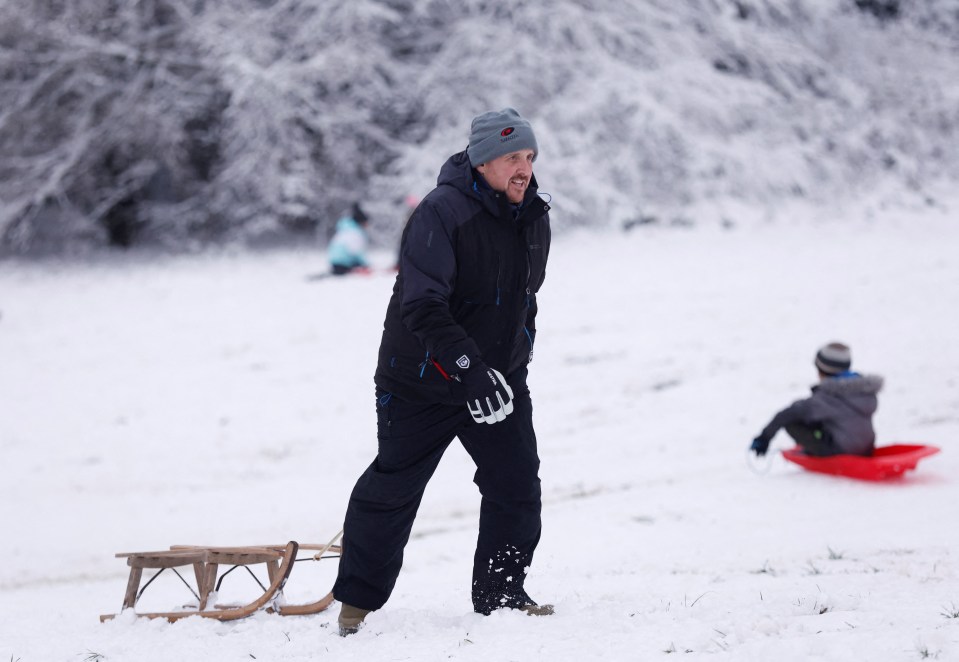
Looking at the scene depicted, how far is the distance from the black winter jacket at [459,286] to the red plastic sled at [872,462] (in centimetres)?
309

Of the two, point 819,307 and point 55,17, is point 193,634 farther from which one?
point 55,17

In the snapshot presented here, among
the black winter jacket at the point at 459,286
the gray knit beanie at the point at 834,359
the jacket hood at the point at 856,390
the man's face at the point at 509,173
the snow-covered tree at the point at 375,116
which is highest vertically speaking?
the snow-covered tree at the point at 375,116

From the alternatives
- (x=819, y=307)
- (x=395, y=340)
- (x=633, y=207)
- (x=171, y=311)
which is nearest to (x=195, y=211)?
(x=171, y=311)

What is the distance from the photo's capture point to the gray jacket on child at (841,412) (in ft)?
17.9

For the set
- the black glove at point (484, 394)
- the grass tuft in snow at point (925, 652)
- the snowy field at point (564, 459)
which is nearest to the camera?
the grass tuft in snow at point (925, 652)

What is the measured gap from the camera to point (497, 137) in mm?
2959

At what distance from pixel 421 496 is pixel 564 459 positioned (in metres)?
3.72

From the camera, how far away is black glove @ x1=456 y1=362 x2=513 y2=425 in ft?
9.12

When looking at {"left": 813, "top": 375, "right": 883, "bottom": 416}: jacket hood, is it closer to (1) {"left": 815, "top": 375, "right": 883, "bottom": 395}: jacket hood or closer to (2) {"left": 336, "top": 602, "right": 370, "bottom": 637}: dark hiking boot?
(1) {"left": 815, "top": 375, "right": 883, "bottom": 395}: jacket hood

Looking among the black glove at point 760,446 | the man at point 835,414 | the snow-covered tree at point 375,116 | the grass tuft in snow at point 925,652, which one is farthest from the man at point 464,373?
the snow-covered tree at point 375,116

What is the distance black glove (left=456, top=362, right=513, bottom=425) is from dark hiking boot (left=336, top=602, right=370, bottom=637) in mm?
881

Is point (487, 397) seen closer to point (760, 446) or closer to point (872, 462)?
point (760, 446)

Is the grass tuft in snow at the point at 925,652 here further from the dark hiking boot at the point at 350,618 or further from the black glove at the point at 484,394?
the dark hiking boot at the point at 350,618

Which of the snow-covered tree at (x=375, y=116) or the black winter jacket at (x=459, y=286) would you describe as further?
the snow-covered tree at (x=375, y=116)
